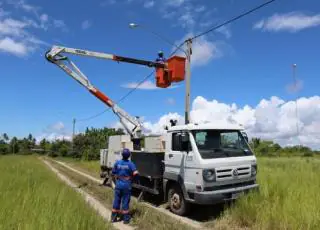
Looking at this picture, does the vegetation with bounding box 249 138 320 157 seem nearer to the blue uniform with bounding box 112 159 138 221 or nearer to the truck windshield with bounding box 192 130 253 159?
the truck windshield with bounding box 192 130 253 159

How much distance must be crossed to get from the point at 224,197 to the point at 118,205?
3011mm

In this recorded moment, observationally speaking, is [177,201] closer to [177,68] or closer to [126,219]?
[126,219]

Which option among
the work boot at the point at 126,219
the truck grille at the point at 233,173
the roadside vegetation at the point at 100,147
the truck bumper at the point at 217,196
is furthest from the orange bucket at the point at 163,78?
the roadside vegetation at the point at 100,147

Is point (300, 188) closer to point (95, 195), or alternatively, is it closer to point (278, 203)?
point (278, 203)

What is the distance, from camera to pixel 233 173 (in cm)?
1119

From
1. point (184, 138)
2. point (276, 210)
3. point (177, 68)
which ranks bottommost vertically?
point (276, 210)

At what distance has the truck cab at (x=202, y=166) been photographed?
10914 millimetres

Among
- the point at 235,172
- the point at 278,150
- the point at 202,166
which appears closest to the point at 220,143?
the point at 235,172

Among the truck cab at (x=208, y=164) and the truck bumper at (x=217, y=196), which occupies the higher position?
the truck cab at (x=208, y=164)

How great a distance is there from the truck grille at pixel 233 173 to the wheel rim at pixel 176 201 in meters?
1.72

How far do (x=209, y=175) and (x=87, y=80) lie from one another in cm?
1093

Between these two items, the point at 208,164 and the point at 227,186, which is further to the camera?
the point at 227,186

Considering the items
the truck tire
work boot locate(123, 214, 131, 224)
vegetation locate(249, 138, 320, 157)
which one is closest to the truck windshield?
the truck tire

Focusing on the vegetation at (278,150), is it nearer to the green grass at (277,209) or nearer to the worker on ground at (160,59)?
the worker on ground at (160,59)
